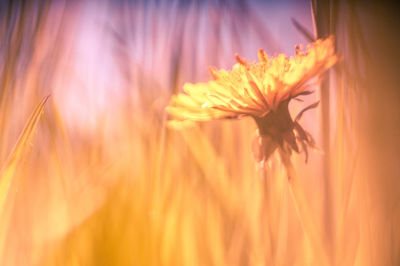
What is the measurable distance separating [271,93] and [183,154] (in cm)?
18

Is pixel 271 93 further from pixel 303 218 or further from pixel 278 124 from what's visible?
pixel 303 218

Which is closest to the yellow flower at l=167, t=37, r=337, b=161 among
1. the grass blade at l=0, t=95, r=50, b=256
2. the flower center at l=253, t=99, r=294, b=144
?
the flower center at l=253, t=99, r=294, b=144

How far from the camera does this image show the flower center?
0.41 m

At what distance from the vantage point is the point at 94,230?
41 centimetres

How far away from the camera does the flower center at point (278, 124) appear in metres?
0.41

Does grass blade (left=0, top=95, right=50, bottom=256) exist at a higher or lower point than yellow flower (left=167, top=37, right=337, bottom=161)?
lower

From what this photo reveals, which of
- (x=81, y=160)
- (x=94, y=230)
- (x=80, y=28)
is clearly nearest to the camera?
(x=94, y=230)

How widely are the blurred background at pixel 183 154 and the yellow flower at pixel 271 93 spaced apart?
51 mm

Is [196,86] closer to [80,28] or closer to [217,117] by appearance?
[217,117]

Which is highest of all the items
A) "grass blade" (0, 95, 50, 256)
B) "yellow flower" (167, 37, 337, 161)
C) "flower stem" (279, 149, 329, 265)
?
"yellow flower" (167, 37, 337, 161)

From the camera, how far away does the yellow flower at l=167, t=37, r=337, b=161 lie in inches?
15.7

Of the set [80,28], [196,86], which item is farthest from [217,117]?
[80,28]

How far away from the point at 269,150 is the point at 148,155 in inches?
7.6

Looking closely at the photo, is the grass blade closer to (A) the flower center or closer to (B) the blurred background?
(B) the blurred background
